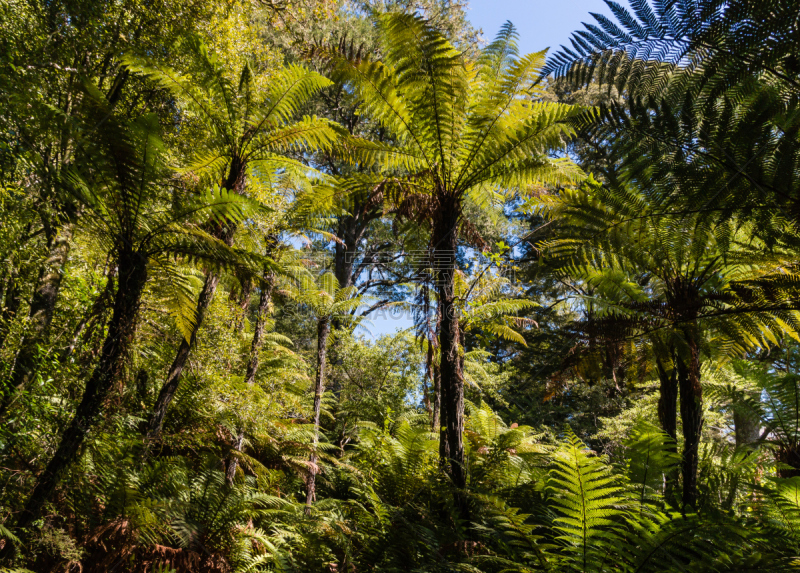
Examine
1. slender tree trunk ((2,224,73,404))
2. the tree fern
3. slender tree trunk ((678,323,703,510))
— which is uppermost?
slender tree trunk ((2,224,73,404))

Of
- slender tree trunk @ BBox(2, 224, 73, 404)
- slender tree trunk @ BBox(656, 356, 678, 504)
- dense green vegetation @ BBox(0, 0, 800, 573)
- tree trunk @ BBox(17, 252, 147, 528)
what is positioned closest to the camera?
dense green vegetation @ BBox(0, 0, 800, 573)

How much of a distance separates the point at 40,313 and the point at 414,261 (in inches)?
155

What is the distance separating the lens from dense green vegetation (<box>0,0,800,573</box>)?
1690mm

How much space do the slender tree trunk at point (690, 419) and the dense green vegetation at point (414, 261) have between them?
24mm

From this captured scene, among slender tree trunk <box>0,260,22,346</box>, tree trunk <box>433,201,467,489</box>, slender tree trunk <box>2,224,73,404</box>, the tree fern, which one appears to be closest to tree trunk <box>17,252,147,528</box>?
slender tree trunk <box>2,224,73,404</box>

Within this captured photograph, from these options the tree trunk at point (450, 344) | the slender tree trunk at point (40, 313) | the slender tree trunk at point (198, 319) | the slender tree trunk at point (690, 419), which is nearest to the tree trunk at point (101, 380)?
the slender tree trunk at point (198, 319)

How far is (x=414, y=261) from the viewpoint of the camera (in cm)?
418

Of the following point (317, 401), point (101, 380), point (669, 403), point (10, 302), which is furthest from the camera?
point (317, 401)

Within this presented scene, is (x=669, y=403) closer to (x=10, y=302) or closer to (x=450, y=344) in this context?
(x=450, y=344)

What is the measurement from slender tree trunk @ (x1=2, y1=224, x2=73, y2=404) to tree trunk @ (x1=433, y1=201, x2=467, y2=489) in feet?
11.7

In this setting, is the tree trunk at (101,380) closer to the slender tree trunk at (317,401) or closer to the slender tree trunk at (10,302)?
the slender tree trunk at (10,302)

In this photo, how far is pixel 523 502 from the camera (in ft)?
11.9

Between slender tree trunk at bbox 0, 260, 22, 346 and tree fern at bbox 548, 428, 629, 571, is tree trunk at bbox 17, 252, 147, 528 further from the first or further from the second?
tree fern at bbox 548, 428, 629, 571

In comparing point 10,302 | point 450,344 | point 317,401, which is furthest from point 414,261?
point 317,401
